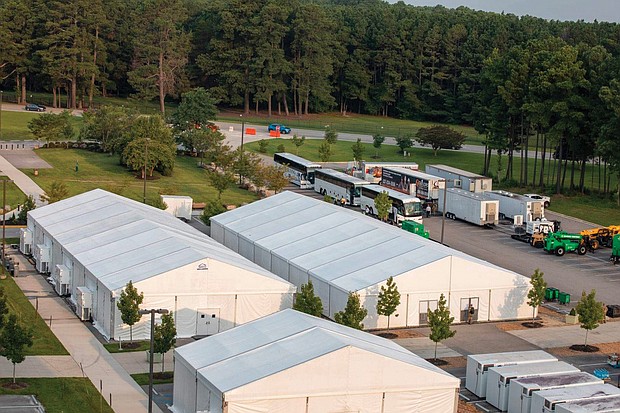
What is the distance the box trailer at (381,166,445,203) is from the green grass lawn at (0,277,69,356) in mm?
41338

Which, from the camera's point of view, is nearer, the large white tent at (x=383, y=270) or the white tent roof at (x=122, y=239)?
the white tent roof at (x=122, y=239)

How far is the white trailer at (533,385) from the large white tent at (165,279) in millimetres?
14708

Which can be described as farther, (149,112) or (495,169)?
(149,112)

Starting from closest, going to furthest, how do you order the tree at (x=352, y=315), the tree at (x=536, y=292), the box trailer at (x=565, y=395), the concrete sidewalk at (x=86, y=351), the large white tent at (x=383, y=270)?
the box trailer at (x=565, y=395) → the concrete sidewalk at (x=86, y=351) → the tree at (x=352, y=315) → the large white tent at (x=383, y=270) → the tree at (x=536, y=292)

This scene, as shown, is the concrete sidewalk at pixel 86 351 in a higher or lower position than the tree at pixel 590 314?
lower

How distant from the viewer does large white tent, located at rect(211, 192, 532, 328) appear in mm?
52375

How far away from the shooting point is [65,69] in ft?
454

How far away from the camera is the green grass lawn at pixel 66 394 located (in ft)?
125

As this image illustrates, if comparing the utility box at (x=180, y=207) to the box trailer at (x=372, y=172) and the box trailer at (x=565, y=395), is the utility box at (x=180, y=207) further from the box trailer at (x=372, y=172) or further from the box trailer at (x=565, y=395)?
the box trailer at (x=565, y=395)

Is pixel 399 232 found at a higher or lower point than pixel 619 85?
lower

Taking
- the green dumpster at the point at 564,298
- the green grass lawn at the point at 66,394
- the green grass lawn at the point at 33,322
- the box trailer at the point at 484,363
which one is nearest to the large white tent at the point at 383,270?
the green dumpster at the point at 564,298

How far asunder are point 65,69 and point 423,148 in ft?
159

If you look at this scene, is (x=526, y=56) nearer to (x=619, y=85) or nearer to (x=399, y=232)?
(x=619, y=85)

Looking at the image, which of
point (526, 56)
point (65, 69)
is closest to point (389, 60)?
point (65, 69)
